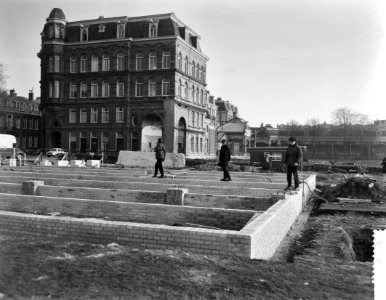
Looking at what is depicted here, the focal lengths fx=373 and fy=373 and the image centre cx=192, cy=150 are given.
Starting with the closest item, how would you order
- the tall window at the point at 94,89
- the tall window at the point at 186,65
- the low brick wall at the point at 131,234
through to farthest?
the low brick wall at the point at 131,234
the tall window at the point at 94,89
the tall window at the point at 186,65

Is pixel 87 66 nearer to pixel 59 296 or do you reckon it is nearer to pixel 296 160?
pixel 296 160

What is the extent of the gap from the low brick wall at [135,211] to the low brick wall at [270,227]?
2.33ft

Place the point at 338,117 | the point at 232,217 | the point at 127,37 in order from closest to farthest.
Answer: the point at 232,217 < the point at 127,37 < the point at 338,117

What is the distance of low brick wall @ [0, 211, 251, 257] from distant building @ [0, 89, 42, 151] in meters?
34.8

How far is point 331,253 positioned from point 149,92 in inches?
1496

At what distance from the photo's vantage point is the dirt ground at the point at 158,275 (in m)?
4.50

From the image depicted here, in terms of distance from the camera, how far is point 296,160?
12477 mm

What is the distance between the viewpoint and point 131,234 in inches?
262

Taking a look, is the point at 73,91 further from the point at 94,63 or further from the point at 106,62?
the point at 106,62

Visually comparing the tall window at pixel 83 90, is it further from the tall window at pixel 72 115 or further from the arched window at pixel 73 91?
the tall window at pixel 72 115

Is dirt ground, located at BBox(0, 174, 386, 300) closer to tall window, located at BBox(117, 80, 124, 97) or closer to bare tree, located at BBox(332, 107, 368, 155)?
tall window, located at BBox(117, 80, 124, 97)

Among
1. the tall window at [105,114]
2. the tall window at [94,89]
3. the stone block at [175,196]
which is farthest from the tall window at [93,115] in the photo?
the stone block at [175,196]

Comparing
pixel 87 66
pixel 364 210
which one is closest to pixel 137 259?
pixel 364 210

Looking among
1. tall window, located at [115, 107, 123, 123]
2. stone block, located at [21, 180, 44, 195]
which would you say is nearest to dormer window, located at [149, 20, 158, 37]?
tall window, located at [115, 107, 123, 123]
